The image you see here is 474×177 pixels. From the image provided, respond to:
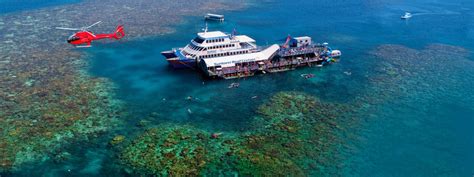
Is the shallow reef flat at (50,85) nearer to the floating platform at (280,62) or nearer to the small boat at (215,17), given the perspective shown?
the small boat at (215,17)

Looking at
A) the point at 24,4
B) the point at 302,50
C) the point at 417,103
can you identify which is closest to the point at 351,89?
the point at 417,103

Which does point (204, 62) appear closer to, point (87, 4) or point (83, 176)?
point (83, 176)

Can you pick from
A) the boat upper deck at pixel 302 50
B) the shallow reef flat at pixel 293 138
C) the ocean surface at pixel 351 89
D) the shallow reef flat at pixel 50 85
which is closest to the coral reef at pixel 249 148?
the shallow reef flat at pixel 293 138

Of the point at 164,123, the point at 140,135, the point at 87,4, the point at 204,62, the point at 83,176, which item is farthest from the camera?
the point at 87,4

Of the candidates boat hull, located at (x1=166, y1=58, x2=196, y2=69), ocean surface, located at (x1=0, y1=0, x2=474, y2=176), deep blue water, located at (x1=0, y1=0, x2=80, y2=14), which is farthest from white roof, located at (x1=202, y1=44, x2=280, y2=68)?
deep blue water, located at (x1=0, y1=0, x2=80, y2=14)

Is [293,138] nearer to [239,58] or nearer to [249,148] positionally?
[249,148]

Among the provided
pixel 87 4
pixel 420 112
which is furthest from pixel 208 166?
pixel 87 4
